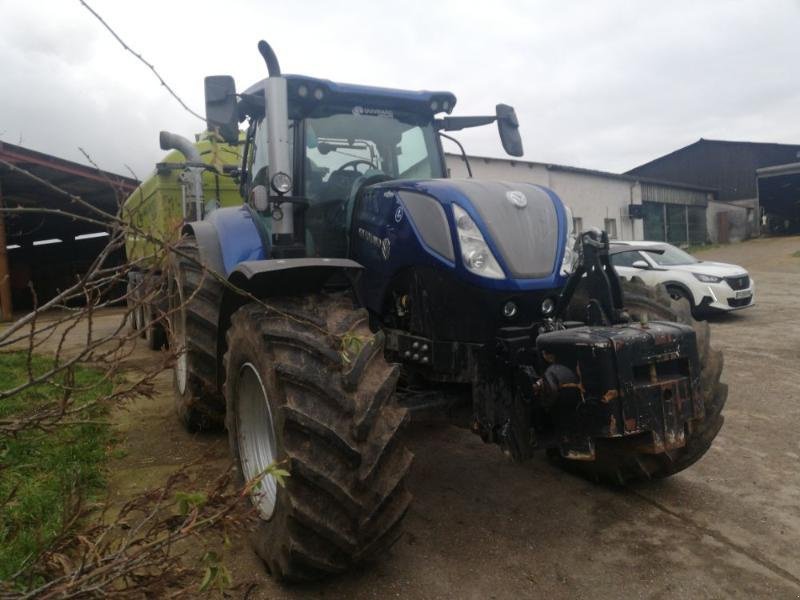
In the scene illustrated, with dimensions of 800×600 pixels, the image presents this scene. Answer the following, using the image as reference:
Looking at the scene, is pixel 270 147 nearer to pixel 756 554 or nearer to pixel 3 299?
pixel 756 554

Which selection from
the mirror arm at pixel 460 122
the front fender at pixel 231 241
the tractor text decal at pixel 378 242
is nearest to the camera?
the tractor text decal at pixel 378 242

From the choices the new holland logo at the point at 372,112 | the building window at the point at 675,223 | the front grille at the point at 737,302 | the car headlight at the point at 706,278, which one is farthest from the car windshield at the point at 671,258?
the building window at the point at 675,223

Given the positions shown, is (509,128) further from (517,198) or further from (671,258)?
(671,258)

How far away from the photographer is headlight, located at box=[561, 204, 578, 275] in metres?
3.22

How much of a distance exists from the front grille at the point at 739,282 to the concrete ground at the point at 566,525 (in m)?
6.10

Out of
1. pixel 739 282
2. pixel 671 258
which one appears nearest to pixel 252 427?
pixel 739 282

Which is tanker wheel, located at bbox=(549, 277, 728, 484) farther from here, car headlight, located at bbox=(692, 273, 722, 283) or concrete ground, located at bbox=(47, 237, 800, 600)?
car headlight, located at bbox=(692, 273, 722, 283)

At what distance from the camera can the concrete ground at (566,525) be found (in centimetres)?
278

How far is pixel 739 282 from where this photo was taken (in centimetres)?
1090

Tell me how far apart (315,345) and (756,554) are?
2.30m

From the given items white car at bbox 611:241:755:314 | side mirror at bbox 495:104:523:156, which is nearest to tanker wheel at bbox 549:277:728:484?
side mirror at bbox 495:104:523:156

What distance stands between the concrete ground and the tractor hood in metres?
1.35

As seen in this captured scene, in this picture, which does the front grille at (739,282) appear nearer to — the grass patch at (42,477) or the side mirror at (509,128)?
the side mirror at (509,128)

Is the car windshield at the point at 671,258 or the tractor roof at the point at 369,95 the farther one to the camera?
the car windshield at the point at 671,258
